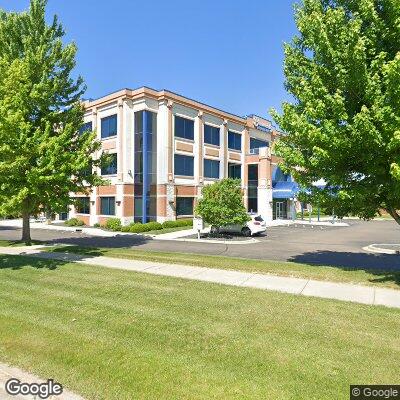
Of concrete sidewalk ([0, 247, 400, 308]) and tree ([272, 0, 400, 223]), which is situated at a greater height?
tree ([272, 0, 400, 223])

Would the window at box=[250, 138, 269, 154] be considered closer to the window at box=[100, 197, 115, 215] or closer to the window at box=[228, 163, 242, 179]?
the window at box=[228, 163, 242, 179]

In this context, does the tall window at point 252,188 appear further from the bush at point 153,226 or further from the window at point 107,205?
the window at point 107,205

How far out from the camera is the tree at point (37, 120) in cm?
1353

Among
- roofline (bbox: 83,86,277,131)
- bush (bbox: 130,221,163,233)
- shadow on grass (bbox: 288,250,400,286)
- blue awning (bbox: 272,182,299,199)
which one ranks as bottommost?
shadow on grass (bbox: 288,250,400,286)

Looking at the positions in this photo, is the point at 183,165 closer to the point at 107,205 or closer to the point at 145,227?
the point at 107,205

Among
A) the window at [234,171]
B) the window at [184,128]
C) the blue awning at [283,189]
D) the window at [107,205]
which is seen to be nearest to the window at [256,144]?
the window at [234,171]

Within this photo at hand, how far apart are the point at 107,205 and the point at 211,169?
13.4 metres

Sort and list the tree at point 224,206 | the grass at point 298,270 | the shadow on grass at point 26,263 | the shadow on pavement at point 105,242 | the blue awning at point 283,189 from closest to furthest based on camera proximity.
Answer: the grass at point 298,270 → the shadow on grass at point 26,263 → the shadow on pavement at point 105,242 → the tree at point 224,206 → the blue awning at point 283,189

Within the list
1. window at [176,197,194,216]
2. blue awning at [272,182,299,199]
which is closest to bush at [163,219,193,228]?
window at [176,197,194,216]

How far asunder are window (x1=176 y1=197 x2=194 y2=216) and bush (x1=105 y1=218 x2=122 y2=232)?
6554mm

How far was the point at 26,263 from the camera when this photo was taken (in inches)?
551

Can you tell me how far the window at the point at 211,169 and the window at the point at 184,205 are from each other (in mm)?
4269

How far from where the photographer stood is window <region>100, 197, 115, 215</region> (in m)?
36.0

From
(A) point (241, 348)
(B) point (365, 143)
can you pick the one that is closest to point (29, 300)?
(A) point (241, 348)
